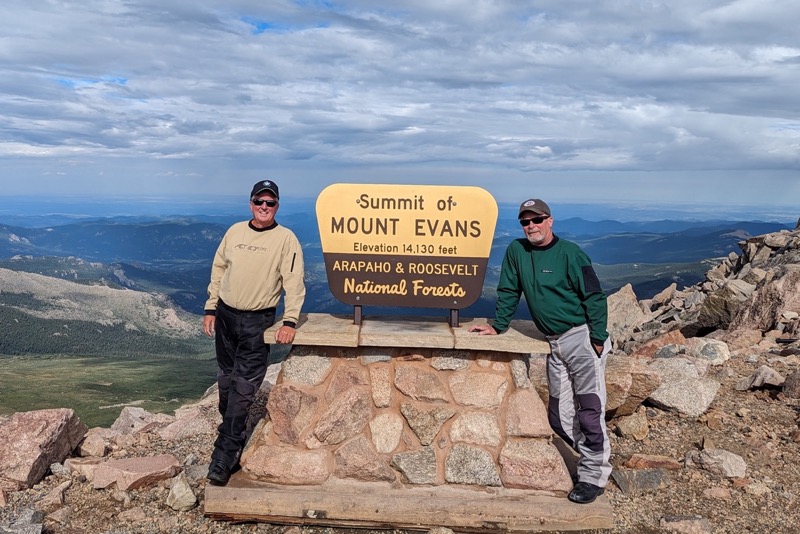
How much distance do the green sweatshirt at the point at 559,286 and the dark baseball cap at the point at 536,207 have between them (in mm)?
380

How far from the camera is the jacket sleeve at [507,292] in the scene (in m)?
6.62

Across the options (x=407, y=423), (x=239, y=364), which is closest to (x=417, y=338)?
(x=407, y=423)

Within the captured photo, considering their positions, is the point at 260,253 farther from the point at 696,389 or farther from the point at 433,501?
the point at 696,389

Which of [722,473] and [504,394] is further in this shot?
[722,473]

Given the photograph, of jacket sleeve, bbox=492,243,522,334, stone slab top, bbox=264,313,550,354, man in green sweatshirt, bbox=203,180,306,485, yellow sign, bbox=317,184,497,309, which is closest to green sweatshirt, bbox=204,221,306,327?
man in green sweatshirt, bbox=203,180,306,485

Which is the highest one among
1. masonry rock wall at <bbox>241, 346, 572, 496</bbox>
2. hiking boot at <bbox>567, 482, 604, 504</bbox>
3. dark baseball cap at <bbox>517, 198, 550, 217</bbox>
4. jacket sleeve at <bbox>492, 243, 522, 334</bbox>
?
dark baseball cap at <bbox>517, 198, 550, 217</bbox>

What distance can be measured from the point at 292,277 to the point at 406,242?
53.8 inches

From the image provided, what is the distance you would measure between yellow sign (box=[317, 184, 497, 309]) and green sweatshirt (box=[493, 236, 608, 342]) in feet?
1.85

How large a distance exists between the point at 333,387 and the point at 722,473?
477cm

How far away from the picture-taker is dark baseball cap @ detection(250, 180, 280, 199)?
668 cm

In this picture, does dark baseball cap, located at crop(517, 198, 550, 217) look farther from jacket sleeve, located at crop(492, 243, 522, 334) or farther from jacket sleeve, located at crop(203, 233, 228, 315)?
jacket sleeve, located at crop(203, 233, 228, 315)

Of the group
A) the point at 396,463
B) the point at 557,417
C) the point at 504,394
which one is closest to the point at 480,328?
the point at 504,394

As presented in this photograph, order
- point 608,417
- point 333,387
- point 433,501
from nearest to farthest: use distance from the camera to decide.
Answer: point 433,501 < point 333,387 < point 608,417

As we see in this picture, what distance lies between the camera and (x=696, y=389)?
8938 millimetres
